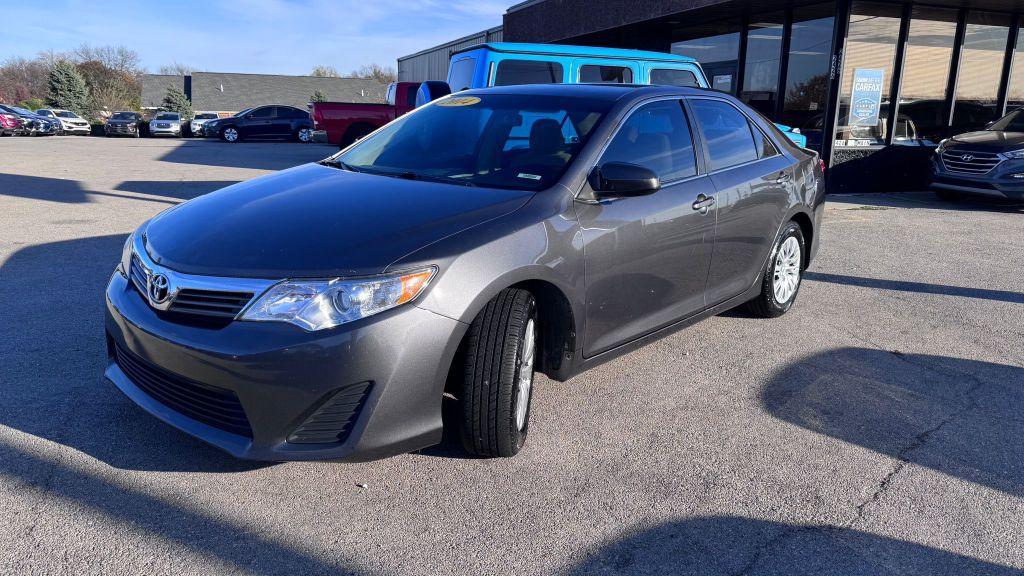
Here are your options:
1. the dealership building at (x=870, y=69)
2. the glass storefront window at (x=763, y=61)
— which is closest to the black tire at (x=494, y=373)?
the dealership building at (x=870, y=69)

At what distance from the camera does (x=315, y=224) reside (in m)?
2.98

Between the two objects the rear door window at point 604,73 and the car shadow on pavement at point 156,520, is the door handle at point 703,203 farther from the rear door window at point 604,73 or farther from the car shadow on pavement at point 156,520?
the rear door window at point 604,73

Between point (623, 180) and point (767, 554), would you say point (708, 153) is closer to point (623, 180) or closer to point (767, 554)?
point (623, 180)

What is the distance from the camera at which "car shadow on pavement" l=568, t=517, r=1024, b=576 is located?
249 cm

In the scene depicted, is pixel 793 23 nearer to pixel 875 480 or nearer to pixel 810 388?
pixel 810 388

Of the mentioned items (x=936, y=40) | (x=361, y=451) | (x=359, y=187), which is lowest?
(x=361, y=451)

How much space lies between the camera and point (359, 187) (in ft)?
11.4

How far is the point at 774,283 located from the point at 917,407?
1.43 meters

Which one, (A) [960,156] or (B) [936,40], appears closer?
(A) [960,156]

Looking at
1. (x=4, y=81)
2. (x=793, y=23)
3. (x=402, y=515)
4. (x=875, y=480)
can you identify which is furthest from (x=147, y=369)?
(x=4, y=81)

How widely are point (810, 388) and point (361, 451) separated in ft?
8.61

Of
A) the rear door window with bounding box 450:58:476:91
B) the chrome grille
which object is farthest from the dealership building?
the rear door window with bounding box 450:58:476:91

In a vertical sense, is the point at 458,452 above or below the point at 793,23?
below

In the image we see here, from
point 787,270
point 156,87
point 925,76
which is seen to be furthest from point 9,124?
point 156,87
